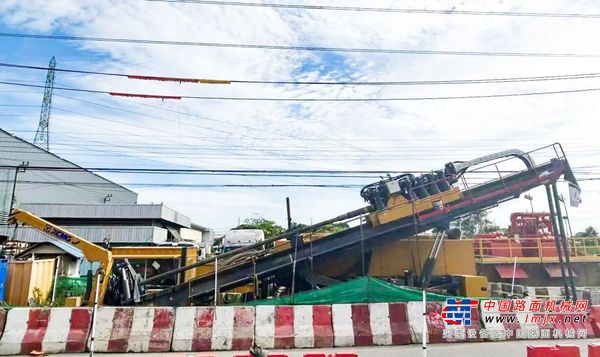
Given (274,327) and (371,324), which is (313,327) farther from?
(371,324)

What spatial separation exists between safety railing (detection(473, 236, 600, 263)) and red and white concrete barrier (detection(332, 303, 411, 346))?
9.05m

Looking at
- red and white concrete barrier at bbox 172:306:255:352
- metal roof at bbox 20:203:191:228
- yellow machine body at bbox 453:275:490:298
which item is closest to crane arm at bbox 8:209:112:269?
red and white concrete barrier at bbox 172:306:255:352

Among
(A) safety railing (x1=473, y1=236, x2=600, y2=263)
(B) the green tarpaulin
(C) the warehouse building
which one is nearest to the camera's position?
(B) the green tarpaulin

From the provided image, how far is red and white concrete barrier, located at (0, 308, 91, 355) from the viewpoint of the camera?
818 cm

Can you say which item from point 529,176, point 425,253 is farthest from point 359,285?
point 529,176

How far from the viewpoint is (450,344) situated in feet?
28.4

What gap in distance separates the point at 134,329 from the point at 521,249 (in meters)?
15.9

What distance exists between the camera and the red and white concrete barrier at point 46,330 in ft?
26.8

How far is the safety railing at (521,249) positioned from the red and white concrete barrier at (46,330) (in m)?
14.6

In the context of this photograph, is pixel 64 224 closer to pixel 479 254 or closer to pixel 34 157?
pixel 34 157

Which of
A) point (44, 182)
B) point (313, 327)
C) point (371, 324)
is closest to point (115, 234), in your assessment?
point (44, 182)

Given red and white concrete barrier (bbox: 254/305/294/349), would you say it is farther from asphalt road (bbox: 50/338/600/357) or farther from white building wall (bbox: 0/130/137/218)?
white building wall (bbox: 0/130/137/218)

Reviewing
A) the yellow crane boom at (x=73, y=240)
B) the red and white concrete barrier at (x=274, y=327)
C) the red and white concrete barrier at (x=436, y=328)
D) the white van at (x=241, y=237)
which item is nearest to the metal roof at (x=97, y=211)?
the white van at (x=241, y=237)

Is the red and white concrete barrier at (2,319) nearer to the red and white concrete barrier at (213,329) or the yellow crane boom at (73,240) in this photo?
the yellow crane boom at (73,240)
